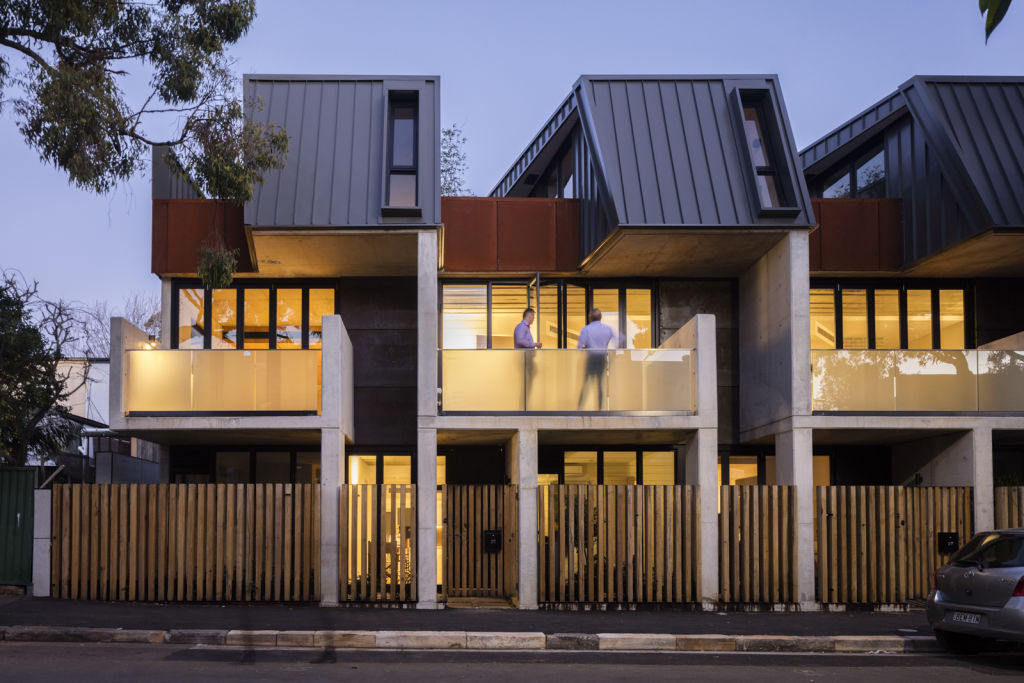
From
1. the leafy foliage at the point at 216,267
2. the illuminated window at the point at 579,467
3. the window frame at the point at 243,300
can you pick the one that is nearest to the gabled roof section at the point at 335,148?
the leafy foliage at the point at 216,267

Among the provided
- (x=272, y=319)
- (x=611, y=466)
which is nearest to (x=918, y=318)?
(x=611, y=466)

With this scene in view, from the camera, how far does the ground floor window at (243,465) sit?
19797 millimetres

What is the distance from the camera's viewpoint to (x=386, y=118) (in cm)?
1817

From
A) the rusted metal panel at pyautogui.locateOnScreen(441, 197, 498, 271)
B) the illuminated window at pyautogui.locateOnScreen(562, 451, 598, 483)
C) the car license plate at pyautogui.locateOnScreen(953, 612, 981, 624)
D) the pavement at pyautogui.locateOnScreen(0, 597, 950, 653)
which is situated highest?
the rusted metal panel at pyautogui.locateOnScreen(441, 197, 498, 271)

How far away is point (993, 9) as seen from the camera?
2.84 metres

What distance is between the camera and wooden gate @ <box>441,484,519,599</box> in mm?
17047

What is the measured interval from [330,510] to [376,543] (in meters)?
0.87

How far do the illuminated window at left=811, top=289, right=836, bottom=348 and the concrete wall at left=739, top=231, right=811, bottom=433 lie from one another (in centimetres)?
148

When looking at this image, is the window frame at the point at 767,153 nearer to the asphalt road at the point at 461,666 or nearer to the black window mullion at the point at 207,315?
the asphalt road at the point at 461,666

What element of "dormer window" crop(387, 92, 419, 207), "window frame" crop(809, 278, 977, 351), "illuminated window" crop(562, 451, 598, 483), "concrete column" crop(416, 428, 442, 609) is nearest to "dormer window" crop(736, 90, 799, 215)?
"window frame" crop(809, 278, 977, 351)

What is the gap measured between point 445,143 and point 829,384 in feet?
89.1

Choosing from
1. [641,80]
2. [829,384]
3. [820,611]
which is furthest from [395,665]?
[641,80]

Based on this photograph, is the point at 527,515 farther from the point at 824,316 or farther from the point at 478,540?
the point at 824,316

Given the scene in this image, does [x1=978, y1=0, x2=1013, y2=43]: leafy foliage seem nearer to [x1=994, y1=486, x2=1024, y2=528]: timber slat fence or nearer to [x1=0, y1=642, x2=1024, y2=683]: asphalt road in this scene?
[x1=0, y1=642, x2=1024, y2=683]: asphalt road
